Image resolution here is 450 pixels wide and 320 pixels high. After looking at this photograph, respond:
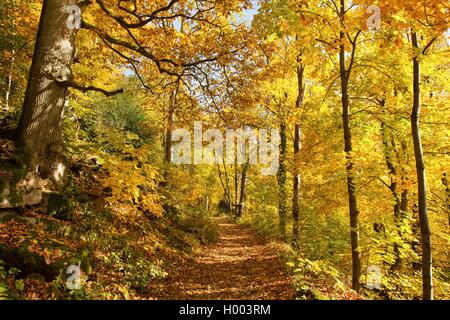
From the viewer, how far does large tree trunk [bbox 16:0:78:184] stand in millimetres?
6930

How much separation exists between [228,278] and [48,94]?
6.89 meters

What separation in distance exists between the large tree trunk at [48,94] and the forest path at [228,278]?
4030 millimetres

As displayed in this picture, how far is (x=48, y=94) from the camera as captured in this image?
708 centimetres

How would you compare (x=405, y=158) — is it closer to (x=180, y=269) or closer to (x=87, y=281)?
(x=180, y=269)

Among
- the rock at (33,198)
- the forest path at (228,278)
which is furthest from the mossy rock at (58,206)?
the forest path at (228,278)

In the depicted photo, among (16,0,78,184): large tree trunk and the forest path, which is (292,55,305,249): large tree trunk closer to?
the forest path

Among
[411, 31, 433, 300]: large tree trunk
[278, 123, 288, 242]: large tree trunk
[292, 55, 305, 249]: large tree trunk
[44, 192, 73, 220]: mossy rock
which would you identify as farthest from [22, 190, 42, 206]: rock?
[278, 123, 288, 242]: large tree trunk

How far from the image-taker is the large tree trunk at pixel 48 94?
693 cm

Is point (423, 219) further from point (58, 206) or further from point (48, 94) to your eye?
point (48, 94)

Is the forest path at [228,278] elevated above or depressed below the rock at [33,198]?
below

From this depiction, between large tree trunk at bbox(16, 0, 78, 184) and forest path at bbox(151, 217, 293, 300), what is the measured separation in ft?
13.2

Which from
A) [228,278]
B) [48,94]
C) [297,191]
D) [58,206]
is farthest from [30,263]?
[297,191]

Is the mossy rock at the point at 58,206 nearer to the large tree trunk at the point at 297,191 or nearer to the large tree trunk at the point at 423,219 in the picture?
the large tree trunk at the point at 423,219
